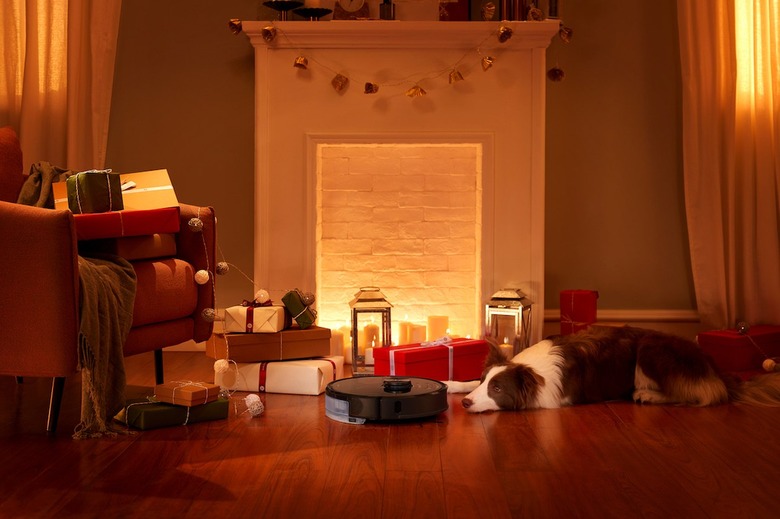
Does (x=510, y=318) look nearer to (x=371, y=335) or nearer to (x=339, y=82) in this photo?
(x=371, y=335)

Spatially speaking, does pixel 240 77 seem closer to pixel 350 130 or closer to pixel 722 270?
pixel 350 130

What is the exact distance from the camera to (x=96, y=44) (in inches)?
153

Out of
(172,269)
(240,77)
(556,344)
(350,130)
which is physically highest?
(240,77)

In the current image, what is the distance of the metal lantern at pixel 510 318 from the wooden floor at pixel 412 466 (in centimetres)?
92

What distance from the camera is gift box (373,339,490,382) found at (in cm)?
301

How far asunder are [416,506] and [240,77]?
9.15 feet

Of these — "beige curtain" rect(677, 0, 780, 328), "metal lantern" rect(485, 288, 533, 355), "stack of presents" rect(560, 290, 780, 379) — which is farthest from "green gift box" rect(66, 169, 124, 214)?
"beige curtain" rect(677, 0, 780, 328)

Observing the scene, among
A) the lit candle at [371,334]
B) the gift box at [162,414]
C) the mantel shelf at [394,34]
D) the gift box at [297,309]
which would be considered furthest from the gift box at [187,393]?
the mantel shelf at [394,34]

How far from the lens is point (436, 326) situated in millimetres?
3795

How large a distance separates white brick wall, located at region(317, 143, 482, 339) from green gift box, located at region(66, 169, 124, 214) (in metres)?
1.27

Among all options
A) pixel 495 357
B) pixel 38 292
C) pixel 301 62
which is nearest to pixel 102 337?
pixel 38 292

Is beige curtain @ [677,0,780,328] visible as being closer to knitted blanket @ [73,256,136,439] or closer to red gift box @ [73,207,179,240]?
red gift box @ [73,207,179,240]

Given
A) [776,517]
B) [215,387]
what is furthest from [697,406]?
[215,387]

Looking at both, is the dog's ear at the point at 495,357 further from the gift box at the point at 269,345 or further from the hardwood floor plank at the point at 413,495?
the hardwood floor plank at the point at 413,495
